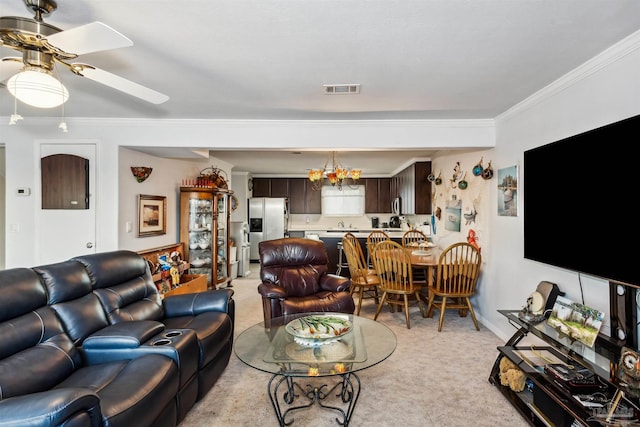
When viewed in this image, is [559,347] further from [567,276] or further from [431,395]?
[431,395]

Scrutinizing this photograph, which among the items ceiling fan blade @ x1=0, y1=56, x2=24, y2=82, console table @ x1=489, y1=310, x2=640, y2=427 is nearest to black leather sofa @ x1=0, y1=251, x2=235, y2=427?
ceiling fan blade @ x1=0, y1=56, x2=24, y2=82

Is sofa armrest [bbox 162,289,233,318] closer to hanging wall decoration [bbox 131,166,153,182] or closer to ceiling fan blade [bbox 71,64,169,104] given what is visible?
ceiling fan blade [bbox 71,64,169,104]

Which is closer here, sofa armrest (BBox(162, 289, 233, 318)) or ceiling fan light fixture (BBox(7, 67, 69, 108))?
ceiling fan light fixture (BBox(7, 67, 69, 108))

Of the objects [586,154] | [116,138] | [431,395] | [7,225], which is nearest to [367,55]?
[586,154]

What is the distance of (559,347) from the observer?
205cm

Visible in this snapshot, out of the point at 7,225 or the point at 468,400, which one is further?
the point at 7,225

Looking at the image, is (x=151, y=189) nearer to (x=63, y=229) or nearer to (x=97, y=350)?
(x=63, y=229)

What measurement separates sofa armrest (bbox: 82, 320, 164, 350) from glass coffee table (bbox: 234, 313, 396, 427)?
0.58 m

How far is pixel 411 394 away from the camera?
2.52 meters

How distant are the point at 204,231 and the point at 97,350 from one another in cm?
332

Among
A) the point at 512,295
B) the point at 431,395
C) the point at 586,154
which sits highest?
the point at 586,154

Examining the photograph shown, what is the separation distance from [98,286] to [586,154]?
337 centimetres

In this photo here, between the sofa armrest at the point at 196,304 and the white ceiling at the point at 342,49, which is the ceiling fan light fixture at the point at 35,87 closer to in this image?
the white ceiling at the point at 342,49

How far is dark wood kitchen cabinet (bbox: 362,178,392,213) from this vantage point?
841 centimetres
